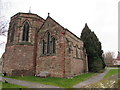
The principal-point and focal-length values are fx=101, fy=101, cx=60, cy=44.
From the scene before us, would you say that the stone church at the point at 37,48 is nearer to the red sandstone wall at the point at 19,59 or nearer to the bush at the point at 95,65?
the red sandstone wall at the point at 19,59

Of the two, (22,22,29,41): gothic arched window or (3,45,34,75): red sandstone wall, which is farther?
(22,22,29,41): gothic arched window

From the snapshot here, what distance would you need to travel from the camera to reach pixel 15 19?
20781 millimetres

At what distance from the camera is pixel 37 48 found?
63.7ft

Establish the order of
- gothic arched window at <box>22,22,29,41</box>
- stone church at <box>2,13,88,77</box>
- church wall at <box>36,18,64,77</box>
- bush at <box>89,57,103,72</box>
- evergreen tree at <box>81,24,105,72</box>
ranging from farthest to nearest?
evergreen tree at <box>81,24,105,72</box> → bush at <box>89,57,103,72</box> → gothic arched window at <box>22,22,29,41</box> → stone church at <box>2,13,88,77</box> → church wall at <box>36,18,64,77</box>

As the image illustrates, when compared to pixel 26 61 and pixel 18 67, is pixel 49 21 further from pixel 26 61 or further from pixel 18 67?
pixel 18 67

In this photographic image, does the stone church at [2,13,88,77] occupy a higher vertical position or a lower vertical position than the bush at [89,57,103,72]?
higher

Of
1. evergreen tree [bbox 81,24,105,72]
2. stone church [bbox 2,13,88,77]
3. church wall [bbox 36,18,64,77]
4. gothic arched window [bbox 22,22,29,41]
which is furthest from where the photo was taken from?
evergreen tree [bbox 81,24,105,72]

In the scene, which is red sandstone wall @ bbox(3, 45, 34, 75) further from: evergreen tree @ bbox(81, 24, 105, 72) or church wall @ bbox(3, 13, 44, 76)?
evergreen tree @ bbox(81, 24, 105, 72)

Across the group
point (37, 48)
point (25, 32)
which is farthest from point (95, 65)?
point (25, 32)

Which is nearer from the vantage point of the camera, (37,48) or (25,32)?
(37,48)

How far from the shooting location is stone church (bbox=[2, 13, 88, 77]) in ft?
54.0

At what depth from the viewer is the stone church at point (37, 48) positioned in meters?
16.5

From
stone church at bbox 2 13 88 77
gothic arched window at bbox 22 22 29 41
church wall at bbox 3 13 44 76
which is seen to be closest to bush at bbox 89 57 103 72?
stone church at bbox 2 13 88 77

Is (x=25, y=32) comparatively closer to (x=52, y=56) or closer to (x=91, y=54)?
(x=52, y=56)
